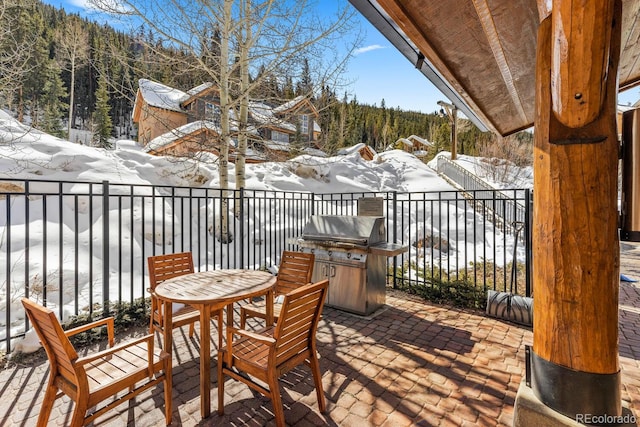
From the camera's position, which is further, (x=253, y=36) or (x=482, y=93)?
(x=253, y=36)

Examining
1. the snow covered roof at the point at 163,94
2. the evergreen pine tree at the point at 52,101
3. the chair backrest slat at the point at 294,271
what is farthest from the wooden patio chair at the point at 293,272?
the evergreen pine tree at the point at 52,101

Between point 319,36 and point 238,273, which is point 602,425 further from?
point 319,36

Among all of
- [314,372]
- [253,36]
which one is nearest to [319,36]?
[253,36]

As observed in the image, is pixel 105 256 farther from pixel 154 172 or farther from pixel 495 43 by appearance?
pixel 154 172

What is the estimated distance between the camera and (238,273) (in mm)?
3303

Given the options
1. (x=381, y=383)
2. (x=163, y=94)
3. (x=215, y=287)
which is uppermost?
(x=163, y=94)

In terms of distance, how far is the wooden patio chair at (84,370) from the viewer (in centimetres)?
162

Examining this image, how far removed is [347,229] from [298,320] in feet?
7.97

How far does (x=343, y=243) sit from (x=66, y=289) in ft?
16.4

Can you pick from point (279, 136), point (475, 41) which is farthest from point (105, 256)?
point (279, 136)

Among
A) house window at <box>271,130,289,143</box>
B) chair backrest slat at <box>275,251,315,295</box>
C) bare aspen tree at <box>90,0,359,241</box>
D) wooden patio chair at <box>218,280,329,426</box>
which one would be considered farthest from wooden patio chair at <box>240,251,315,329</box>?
house window at <box>271,130,289,143</box>

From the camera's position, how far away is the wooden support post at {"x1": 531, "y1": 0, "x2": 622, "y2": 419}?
1284 millimetres

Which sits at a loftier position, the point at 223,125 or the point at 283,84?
the point at 283,84

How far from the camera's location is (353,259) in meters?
4.07
